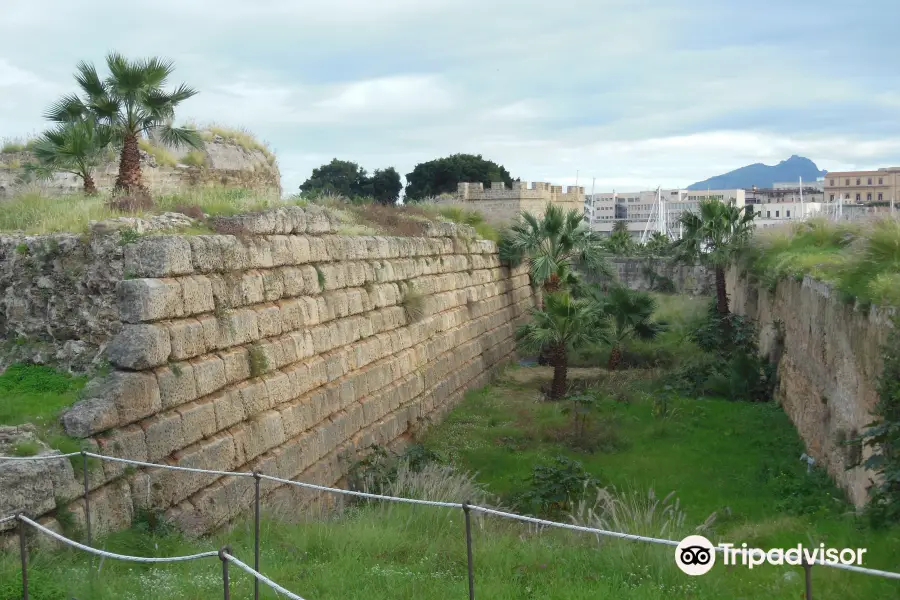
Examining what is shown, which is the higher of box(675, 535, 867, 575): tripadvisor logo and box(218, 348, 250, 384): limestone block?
box(218, 348, 250, 384): limestone block

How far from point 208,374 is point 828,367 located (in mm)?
7575

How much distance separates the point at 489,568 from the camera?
629 centimetres

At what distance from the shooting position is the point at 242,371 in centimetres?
844

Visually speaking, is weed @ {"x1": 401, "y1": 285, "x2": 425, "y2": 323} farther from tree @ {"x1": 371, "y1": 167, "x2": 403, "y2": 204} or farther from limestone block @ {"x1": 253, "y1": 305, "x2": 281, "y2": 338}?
tree @ {"x1": 371, "y1": 167, "x2": 403, "y2": 204}

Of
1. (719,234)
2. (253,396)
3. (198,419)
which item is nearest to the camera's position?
(198,419)

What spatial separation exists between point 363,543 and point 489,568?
3.69ft

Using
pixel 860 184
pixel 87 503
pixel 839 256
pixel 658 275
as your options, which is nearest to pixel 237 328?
pixel 87 503

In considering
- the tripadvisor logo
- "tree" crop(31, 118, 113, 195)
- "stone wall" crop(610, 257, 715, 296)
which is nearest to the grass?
the tripadvisor logo

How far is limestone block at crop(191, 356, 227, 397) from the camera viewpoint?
763cm

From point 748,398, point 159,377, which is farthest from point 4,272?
point 748,398

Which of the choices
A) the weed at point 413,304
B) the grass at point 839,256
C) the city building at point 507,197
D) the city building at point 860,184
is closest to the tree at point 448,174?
the city building at point 507,197

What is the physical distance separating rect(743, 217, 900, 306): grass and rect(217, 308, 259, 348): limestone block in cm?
616

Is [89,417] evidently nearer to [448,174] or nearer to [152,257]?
[152,257]

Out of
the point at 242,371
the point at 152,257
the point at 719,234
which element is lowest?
the point at 242,371
